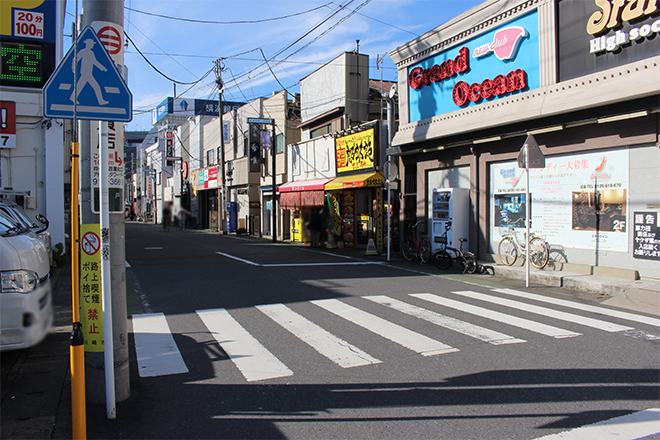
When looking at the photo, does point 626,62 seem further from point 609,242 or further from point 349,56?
point 349,56

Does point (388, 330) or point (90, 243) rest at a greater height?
point (90, 243)

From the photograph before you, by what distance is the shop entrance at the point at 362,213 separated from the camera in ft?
66.9

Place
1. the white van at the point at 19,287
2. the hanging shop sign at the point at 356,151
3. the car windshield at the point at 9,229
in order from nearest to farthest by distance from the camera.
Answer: the white van at the point at 19,287
the car windshield at the point at 9,229
the hanging shop sign at the point at 356,151

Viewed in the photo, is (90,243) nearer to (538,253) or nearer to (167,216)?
(167,216)

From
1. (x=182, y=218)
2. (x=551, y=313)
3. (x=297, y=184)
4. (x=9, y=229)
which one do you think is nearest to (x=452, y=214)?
(x=551, y=313)

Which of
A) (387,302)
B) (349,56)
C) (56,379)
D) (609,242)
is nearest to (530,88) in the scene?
(609,242)

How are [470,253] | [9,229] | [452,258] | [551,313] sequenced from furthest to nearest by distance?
[452,258] → [470,253] → [551,313] → [9,229]

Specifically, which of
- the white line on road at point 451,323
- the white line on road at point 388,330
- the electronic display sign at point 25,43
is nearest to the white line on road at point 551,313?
the white line on road at point 451,323

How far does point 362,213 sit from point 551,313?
1371 centimetres

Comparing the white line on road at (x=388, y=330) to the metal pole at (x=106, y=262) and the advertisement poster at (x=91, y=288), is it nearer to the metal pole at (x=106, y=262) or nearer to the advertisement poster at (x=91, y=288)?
the metal pole at (x=106, y=262)

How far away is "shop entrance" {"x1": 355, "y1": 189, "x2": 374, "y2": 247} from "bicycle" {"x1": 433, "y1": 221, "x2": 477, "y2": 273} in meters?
6.20

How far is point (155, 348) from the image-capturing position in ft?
19.4

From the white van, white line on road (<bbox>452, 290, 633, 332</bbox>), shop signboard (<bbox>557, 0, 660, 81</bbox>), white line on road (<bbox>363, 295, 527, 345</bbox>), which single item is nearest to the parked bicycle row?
white line on road (<bbox>452, 290, 633, 332</bbox>)

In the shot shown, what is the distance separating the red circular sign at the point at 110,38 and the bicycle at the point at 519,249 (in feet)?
35.8
